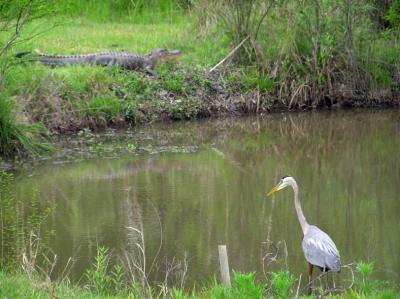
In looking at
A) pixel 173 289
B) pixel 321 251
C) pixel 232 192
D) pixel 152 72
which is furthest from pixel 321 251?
pixel 152 72

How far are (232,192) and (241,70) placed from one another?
539cm

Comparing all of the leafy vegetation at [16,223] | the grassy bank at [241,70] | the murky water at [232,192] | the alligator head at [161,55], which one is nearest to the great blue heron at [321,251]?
the murky water at [232,192]

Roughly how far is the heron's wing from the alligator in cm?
886

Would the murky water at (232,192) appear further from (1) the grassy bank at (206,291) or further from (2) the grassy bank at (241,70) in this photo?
(1) the grassy bank at (206,291)

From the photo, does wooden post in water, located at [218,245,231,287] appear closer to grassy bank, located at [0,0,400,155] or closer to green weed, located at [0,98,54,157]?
green weed, located at [0,98,54,157]

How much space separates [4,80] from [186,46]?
5770mm

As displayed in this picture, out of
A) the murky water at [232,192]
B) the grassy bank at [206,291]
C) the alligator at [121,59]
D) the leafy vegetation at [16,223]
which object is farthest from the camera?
the alligator at [121,59]

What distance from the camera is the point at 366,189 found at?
38.2 ft

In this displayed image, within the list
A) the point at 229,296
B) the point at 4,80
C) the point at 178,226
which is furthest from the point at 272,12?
the point at 229,296

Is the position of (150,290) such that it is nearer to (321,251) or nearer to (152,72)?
(321,251)

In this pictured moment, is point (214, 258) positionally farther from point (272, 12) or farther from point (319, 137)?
point (272, 12)

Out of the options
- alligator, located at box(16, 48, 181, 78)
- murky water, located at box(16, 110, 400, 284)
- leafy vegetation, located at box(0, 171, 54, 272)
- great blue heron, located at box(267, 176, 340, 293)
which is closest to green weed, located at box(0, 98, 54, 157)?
murky water, located at box(16, 110, 400, 284)

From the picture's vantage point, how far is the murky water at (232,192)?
9.19 m

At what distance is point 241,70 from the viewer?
16.6 metres
